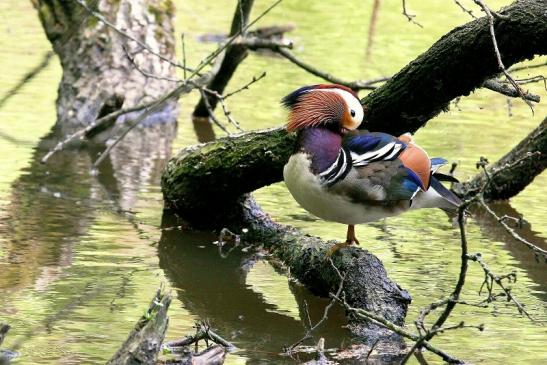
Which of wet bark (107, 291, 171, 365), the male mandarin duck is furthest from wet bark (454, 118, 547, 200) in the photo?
wet bark (107, 291, 171, 365)

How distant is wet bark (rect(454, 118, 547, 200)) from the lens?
8586 mm

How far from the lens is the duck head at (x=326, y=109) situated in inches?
233

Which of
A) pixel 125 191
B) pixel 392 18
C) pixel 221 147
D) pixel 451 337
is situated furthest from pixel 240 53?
pixel 392 18

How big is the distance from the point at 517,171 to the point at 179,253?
3.15 metres

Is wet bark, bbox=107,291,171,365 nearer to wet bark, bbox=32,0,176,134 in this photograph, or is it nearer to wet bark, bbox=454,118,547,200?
wet bark, bbox=454,118,547,200

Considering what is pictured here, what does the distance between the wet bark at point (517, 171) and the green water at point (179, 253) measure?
17 cm

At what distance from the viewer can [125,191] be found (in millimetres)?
8961

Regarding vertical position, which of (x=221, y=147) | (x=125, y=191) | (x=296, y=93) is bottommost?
(x=125, y=191)

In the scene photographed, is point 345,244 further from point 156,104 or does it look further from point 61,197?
point 61,197

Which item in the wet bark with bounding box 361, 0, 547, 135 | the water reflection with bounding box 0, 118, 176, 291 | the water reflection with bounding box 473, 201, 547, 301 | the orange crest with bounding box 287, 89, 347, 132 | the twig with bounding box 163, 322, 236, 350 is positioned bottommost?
the water reflection with bounding box 0, 118, 176, 291

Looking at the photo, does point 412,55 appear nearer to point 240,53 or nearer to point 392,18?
point 392,18

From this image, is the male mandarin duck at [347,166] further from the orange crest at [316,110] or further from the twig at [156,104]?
the twig at [156,104]

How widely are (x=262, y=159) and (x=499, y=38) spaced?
6.18 feet

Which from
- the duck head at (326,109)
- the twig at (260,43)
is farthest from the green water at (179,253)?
the twig at (260,43)
